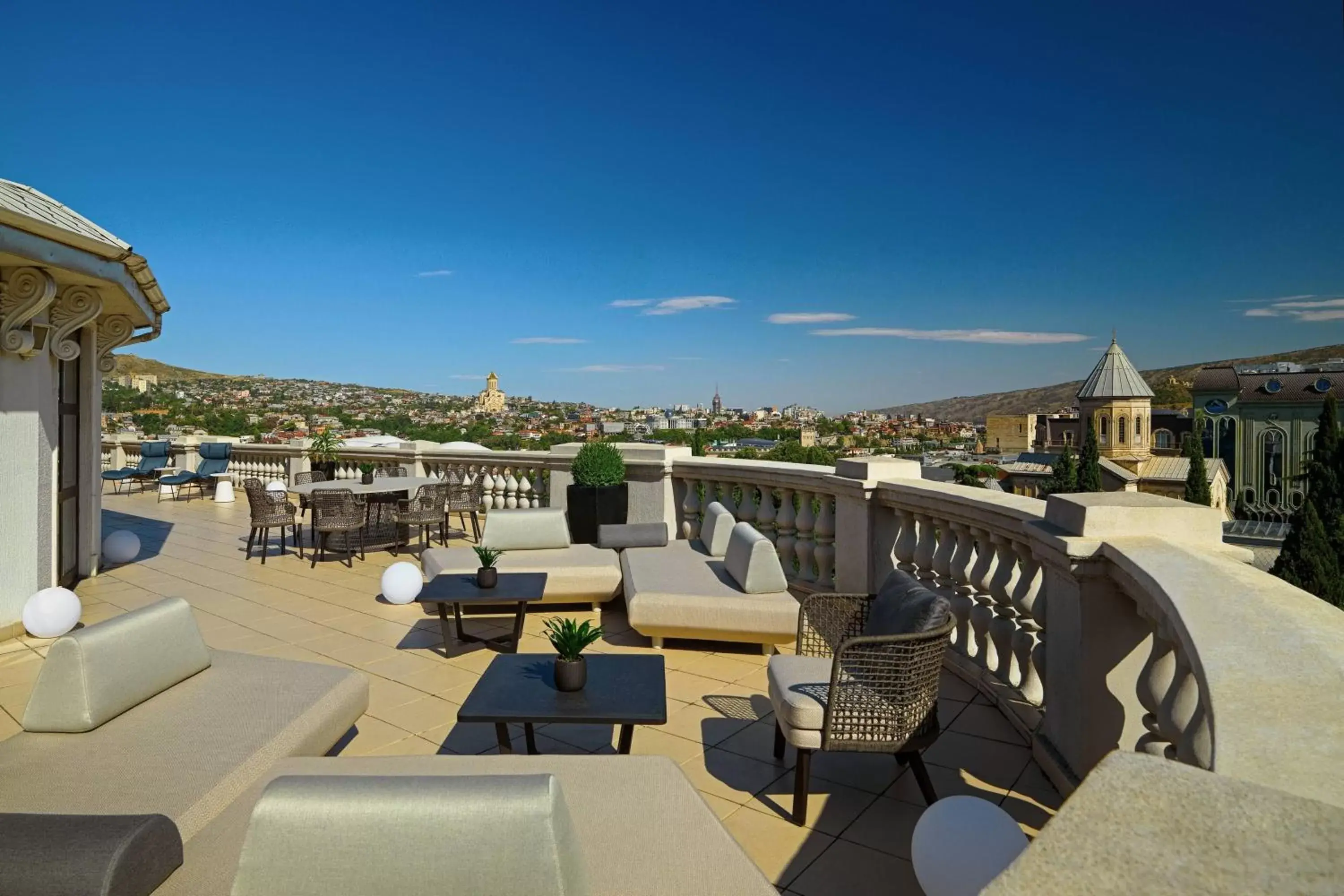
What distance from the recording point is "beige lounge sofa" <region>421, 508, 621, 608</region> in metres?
6.16

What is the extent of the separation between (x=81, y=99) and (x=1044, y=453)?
3593 inches

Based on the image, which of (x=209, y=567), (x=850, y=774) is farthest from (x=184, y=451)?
(x=850, y=774)

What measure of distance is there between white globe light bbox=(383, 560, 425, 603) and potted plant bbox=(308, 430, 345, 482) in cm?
675

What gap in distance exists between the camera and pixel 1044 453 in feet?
282

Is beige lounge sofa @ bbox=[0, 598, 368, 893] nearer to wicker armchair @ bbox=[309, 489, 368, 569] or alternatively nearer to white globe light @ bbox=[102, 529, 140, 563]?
wicker armchair @ bbox=[309, 489, 368, 569]

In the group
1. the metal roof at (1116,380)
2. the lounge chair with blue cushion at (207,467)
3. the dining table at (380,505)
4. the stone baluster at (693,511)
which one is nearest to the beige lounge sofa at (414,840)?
the stone baluster at (693,511)

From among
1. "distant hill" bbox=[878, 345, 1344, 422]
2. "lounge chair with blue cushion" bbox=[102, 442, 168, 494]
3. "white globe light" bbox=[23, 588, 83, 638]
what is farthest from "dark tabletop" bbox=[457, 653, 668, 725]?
"distant hill" bbox=[878, 345, 1344, 422]

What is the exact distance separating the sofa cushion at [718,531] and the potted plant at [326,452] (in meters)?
8.57

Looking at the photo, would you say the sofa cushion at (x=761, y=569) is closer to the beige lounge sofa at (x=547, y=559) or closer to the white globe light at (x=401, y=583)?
the beige lounge sofa at (x=547, y=559)

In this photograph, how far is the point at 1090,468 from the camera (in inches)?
2125

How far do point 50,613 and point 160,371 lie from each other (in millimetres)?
44757

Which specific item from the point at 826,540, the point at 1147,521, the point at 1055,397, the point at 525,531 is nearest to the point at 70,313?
the point at 525,531

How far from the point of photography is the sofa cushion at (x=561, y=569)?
613cm

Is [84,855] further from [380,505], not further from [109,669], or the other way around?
[380,505]
